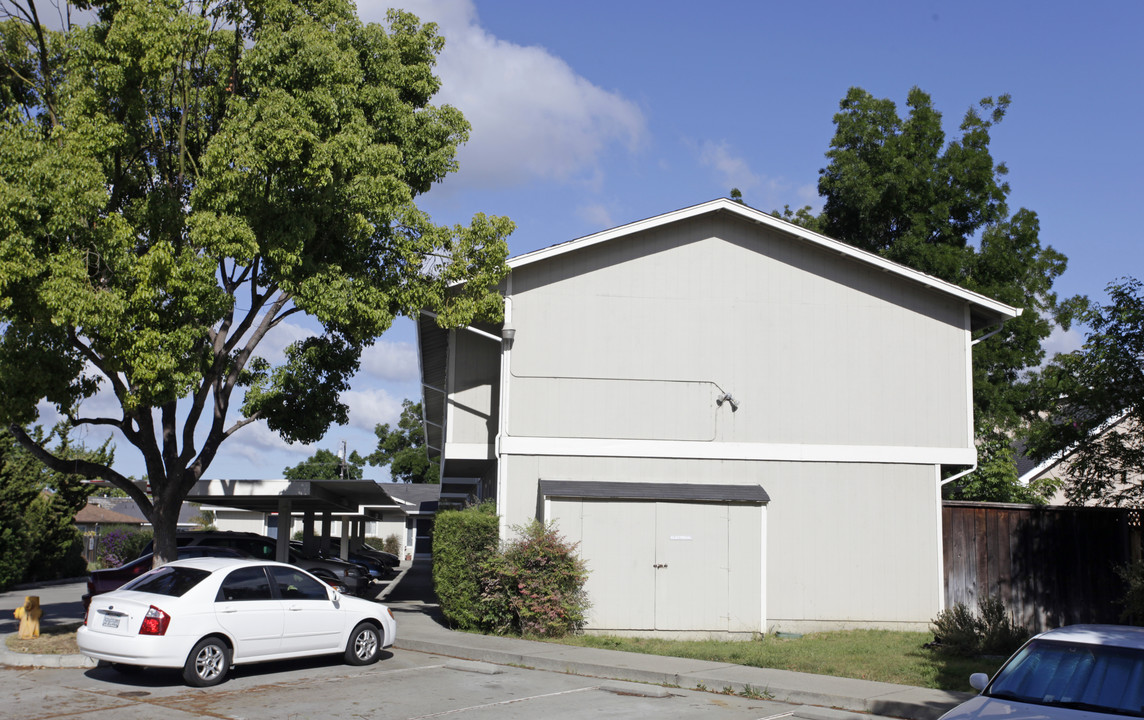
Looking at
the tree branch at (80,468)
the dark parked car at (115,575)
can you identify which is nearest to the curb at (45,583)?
the dark parked car at (115,575)

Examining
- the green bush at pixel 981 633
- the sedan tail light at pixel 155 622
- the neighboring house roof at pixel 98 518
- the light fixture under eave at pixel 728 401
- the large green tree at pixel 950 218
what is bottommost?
the green bush at pixel 981 633

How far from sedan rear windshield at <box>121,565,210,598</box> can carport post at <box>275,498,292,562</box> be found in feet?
38.1

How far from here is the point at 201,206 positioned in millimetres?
14812

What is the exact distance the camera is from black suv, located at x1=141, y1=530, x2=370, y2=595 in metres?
21.7

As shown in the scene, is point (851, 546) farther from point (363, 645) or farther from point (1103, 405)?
point (363, 645)

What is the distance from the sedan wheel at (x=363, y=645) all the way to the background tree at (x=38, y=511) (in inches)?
729

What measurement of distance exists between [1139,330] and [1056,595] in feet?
18.1

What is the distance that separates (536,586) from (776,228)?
8058 mm

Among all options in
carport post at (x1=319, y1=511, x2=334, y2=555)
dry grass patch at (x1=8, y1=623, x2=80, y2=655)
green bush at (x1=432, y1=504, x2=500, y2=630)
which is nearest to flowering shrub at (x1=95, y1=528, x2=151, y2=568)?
carport post at (x1=319, y1=511, x2=334, y2=555)

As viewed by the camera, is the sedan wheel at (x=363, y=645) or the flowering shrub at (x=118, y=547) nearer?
the sedan wheel at (x=363, y=645)

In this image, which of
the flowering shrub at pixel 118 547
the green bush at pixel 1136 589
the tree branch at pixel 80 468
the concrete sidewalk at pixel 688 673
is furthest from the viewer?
the flowering shrub at pixel 118 547

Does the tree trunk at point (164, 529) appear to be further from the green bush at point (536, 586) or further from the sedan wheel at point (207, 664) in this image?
the sedan wheel at point (207, 664)

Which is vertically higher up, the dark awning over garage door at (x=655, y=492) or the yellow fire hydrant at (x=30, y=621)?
the dark awning over garage door at (x=655, y=492)

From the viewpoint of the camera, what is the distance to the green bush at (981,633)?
45.4 feet
